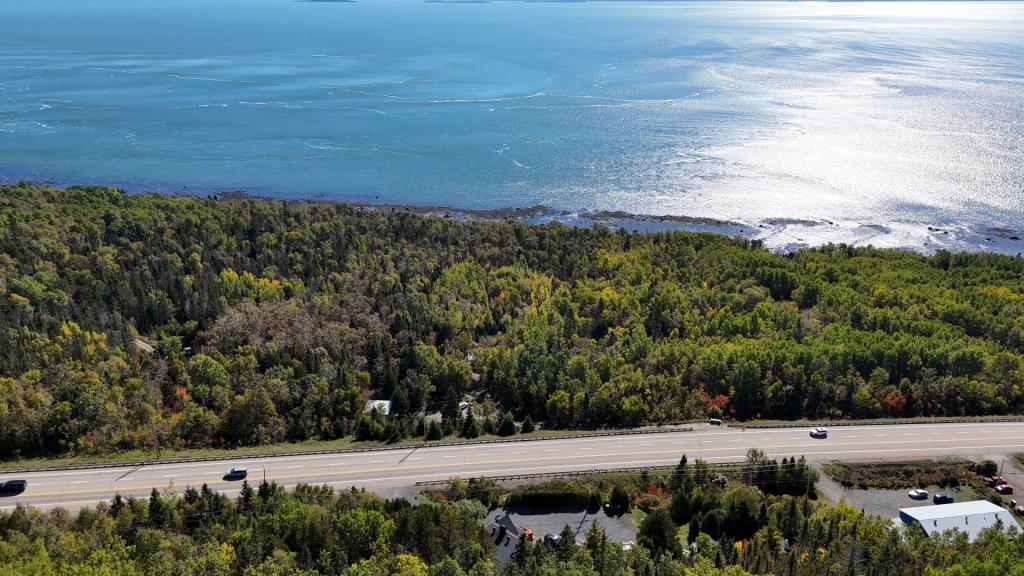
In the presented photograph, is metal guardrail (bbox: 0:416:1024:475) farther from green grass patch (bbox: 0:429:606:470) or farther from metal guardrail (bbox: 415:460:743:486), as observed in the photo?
metal guardrail (bbox: 415:460:743:486)

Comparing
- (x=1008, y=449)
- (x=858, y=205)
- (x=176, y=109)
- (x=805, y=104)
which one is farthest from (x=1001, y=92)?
(x=176, y=109)

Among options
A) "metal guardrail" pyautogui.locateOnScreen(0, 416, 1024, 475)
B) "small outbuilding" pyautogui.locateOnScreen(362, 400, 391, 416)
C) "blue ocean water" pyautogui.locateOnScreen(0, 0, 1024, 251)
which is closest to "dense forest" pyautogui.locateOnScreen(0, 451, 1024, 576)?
"metal guardrail" pyautogui.locateOnScreen(0, 416, 1024, 475)

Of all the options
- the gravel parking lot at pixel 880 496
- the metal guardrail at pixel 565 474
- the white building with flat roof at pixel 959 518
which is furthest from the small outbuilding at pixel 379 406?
the white building with flat roof at pixel 959 518

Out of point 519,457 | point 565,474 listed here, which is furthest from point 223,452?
point 565,474

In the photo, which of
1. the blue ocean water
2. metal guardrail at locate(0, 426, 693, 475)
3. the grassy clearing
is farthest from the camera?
the blue ocean water

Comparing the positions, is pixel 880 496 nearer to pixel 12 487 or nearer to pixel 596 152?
pixel 12 487

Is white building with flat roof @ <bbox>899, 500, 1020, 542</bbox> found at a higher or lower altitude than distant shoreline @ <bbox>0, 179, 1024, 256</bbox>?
lower
